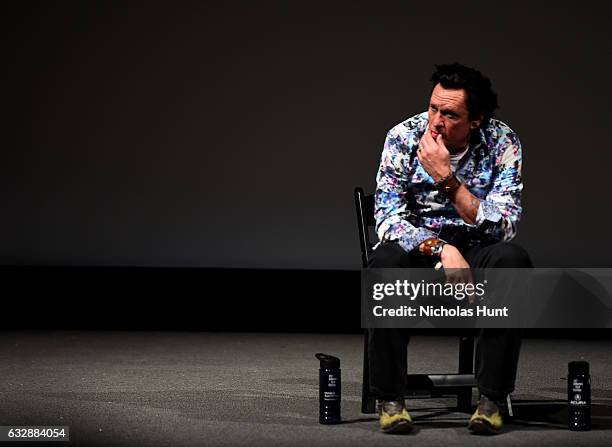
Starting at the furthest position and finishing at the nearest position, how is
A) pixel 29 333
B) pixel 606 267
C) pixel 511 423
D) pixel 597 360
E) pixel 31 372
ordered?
pixel 606 267
pixel 29 333
pixel 597 360
pixel 31 372
pixel 511 423

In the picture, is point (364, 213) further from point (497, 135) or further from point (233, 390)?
point (233, 390)

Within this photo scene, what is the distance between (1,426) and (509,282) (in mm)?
1331

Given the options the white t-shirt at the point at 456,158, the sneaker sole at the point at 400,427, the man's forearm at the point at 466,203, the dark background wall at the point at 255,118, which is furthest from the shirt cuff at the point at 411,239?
the dark background wall at the point at 255,118

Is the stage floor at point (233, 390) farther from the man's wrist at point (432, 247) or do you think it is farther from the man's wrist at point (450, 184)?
the man's wrist at point (450, 184)

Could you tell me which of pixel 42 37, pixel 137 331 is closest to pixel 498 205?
pixel 137 331

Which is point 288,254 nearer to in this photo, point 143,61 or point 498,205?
point 143,61

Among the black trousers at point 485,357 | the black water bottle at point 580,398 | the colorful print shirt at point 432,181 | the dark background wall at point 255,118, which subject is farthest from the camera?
the dark background wall at point 255,118

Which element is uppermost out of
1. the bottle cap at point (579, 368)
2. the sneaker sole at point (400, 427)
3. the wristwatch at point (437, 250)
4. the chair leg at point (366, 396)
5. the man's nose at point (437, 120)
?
the man's nose at point (437, 120)

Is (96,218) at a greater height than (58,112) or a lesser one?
lesser

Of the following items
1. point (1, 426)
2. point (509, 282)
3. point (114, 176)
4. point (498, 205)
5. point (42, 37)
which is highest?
point (42, 37)

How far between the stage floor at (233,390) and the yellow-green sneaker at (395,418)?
1.4 inches

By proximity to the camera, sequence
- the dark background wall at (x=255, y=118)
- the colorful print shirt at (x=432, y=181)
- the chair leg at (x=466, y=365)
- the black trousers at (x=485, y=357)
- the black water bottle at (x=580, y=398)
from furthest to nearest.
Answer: the dark background wall at (x=255, y=118) → the chair leg at (x=466, y=365) → the colorful print shirt at (x=432, y=181) → the black water bottle at (x=580, y=398) → the black trousers at (x=485, y=357)

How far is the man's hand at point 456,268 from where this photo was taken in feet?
8.46

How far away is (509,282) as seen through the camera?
2.54 m
